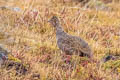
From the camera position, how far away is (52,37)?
34.2 ft

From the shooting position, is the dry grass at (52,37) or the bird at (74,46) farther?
the bird at (74,46)

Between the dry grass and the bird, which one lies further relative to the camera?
A: the bird

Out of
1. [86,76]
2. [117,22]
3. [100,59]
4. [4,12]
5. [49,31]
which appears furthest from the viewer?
[117,22]

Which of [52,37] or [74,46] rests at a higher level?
[74,46]

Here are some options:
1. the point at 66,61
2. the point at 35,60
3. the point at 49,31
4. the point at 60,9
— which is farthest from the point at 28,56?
the point at 60,9

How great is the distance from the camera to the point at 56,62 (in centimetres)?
828

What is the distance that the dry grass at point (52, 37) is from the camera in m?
7.61

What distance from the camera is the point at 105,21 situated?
1288cm

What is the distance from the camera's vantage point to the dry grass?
7613mm

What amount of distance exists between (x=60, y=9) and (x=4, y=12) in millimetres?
2036

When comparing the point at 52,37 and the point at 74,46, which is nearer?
the point at 74,46

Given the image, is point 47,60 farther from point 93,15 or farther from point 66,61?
point 93,15

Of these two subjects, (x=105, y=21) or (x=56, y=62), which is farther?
(x=105, y=21)

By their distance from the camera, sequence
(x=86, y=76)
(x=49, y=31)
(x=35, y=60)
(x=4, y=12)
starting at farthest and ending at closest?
(x=4, y=12) → (x=49, y=31) → (x=35, y=60) → (x=86, y=76)
